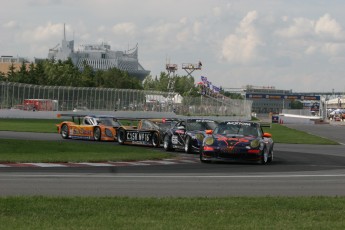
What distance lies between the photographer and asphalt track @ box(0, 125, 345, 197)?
13875 millimetres

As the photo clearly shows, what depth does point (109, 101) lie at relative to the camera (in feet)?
294

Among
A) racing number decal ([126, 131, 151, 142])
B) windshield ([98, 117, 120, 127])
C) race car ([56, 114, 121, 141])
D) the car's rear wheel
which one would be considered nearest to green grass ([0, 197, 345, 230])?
the car's rear wheel

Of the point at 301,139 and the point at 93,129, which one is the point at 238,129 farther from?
the point at 301,139

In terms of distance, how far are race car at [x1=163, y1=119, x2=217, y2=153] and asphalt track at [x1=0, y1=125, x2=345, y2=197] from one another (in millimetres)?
5192

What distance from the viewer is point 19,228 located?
9078 millimetres

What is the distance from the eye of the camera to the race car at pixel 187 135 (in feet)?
93.7

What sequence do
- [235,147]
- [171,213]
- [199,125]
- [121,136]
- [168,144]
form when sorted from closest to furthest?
[171,213] < [235,147] < [199,125] < [168,144] < [121,136]

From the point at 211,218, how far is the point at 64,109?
2888 inches

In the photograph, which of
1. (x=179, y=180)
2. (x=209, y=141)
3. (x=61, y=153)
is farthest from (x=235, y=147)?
(x=179, y=180)

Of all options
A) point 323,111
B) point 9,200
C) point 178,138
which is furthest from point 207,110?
point 9,200

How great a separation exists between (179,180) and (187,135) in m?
12.3

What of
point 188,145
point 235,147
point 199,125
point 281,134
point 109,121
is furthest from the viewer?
point 281,134

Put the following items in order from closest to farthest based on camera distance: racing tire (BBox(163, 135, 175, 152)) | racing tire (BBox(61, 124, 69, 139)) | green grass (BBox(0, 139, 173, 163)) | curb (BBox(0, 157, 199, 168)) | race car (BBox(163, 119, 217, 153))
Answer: curb (BBox(0, 157, 199, 168))
green grass (BBox(0, 139, 173, 163))
race car (BBox(163, 119, 217, 153))
racing tire (BBox(163, 135, 175, 152))
racing tire (BBox(61, 124, 69, 139))

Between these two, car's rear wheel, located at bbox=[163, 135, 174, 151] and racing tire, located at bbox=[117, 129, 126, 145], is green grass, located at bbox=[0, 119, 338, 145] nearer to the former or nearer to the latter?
racing tire, located at bbox=[117, 129, 126, 145]
